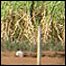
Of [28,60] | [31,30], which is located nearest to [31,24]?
[31,30]

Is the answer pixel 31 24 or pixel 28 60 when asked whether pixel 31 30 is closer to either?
pixel 31 24

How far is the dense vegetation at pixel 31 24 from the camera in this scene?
5109 mm

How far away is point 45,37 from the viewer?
5133mm

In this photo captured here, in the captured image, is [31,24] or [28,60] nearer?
[28,60]

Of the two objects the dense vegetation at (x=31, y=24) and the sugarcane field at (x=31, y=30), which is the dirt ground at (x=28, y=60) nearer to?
the sugarcane field at (x=31, y=30)

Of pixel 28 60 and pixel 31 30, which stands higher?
pixel 31 30

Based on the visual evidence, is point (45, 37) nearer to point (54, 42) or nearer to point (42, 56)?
point (54, 42)

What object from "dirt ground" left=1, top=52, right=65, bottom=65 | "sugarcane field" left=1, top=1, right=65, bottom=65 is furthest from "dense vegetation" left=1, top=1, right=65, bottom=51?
"dirt ground" left=1, top=52, right=65, bottom=65

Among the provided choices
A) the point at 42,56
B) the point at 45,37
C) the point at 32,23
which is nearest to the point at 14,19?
the point at 32,23

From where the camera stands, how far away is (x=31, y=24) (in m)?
5.26

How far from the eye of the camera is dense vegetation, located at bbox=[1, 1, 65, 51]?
A: 511 centimetres

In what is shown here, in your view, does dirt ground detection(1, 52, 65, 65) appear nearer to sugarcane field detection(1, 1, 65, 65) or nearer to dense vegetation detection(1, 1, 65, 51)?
sugarcane field detection(1, 1, 65, 65)

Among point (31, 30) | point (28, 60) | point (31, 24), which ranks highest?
point (31, 24)

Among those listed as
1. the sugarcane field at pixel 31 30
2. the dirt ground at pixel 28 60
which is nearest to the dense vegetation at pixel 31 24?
the sugarcane field at pixel 31 30
